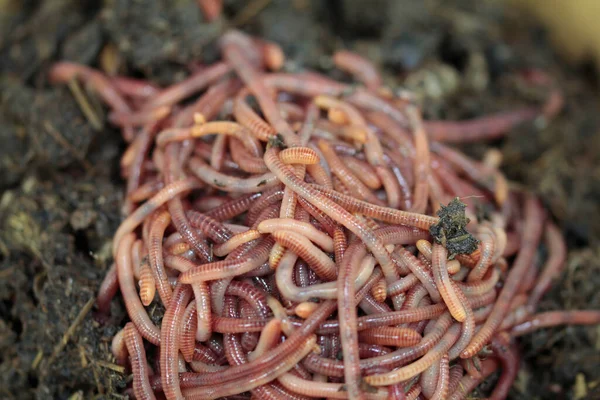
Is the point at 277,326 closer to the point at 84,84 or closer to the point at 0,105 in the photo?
the point at 84,84

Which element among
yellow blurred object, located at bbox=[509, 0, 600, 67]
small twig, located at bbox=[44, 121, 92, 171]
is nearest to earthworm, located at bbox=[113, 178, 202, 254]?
small twig, located at bbox=[44, 121, 92, 171]

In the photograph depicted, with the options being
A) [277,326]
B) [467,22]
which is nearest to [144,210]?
[277,326]

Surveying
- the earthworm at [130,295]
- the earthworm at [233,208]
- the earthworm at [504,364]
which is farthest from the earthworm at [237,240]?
the earthworm at [504,364]

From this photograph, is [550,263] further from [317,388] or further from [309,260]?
[317,388]

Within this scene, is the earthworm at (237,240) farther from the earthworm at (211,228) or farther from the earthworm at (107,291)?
the earthworm at (107,291)

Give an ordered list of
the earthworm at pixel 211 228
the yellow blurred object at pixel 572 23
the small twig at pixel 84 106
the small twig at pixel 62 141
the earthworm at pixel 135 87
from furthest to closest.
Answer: the yellow blurred object at pixel 572 23 < the earthworm at pixel 135 87 < the small twig at pixel 84 106 < the small twig at pixel 62 141 < the earthworm at pixel 211 228

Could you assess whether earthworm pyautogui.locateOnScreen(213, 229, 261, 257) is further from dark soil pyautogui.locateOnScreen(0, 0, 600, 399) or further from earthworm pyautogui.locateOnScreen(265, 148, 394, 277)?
dark soil pyautogui.locateOnScreen(0, 0, 600, 399)

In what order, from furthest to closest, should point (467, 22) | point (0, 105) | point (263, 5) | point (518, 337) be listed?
point (467, 22), point (263, 5), point (0, 105), point (518, 337)

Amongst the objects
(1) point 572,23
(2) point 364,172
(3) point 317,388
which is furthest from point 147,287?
(1) point 572,23
